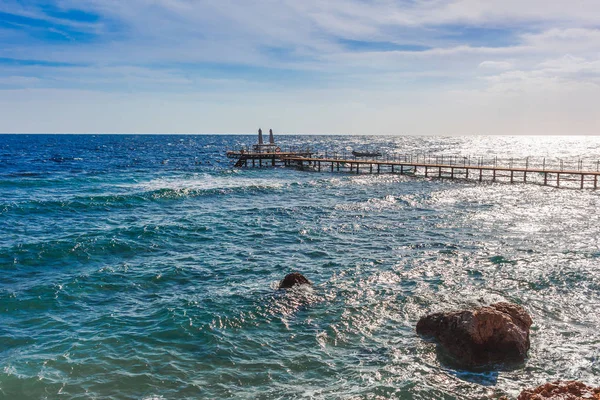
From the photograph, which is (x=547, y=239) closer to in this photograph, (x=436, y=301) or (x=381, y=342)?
(x=436, y=301)

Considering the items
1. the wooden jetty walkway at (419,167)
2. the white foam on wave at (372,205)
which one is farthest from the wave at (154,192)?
the wooden jetty walkway at (419,167)

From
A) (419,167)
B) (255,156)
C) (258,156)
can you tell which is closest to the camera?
(255,156)

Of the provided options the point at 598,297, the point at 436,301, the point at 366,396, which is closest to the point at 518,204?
the point at 598,297

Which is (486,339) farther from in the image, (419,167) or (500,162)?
(500,162)

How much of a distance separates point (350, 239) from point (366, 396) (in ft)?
51.3

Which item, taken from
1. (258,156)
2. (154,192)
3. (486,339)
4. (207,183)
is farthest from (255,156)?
(486,339)

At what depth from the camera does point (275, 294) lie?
17625 millimetres

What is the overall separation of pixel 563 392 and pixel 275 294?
35.7 feet

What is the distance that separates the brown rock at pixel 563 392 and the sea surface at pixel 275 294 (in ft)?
8.61

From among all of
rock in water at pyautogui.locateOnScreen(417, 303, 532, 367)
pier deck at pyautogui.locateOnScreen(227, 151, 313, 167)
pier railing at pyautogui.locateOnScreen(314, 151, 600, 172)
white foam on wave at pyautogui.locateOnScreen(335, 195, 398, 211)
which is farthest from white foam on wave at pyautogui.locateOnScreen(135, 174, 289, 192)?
rock in water at pyautogui.locateOnScreen(417, 303, 532, 367)

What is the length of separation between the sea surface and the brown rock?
103 inches

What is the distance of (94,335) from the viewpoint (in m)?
14.5

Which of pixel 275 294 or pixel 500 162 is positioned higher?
pixel 500 162

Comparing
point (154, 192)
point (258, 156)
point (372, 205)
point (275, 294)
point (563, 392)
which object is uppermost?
point (258, 156)
